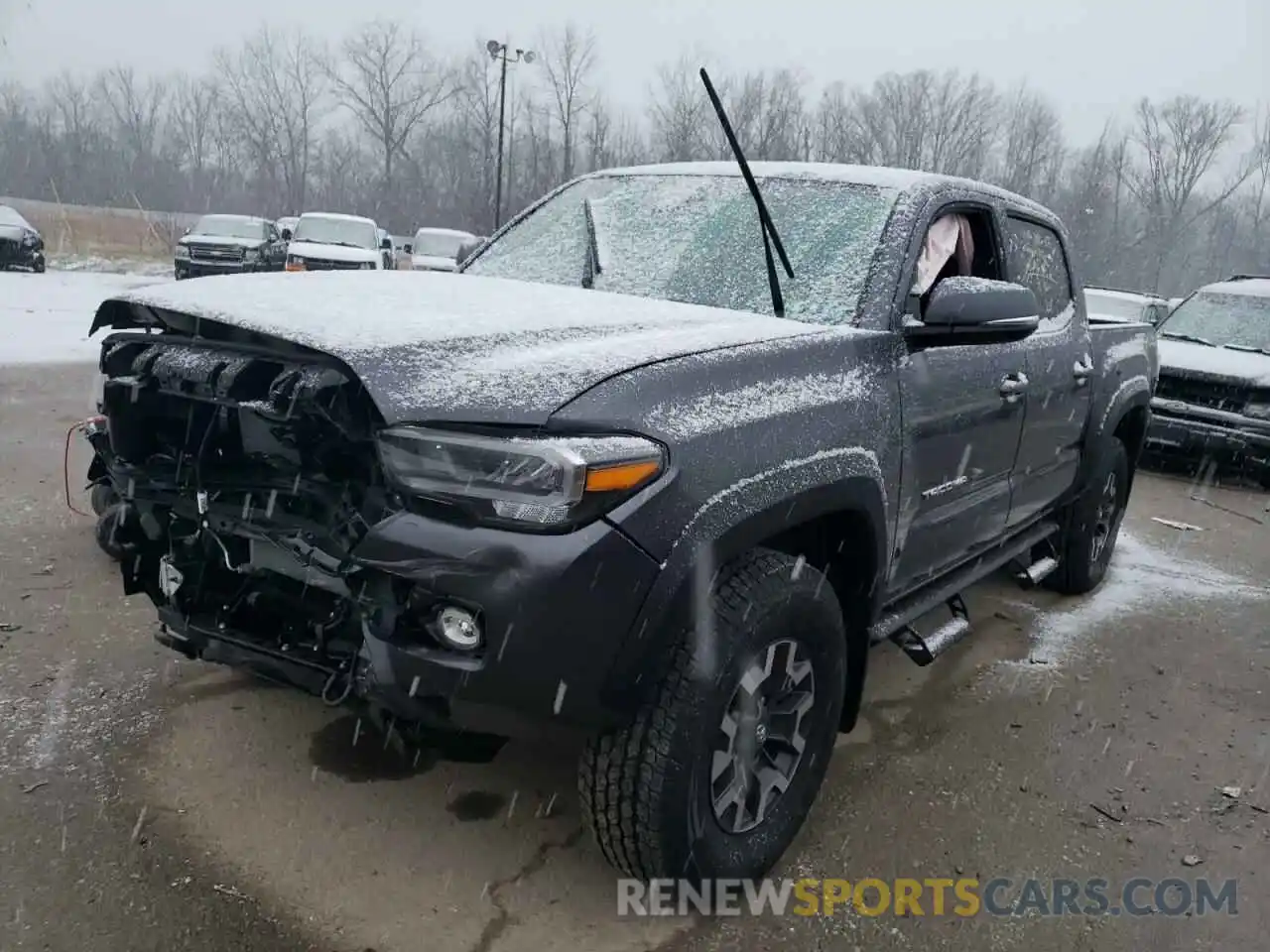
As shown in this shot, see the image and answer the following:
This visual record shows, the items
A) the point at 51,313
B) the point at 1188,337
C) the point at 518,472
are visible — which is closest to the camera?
the point at 518,472

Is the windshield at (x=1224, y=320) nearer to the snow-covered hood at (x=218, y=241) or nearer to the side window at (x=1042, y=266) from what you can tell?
the side window at (x=1042, y=266)

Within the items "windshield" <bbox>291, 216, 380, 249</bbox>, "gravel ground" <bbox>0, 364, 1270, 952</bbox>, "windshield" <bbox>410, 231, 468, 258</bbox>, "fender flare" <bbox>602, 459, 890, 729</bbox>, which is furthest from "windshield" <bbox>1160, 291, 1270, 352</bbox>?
"windshield" <bbox>410, 231, 468, 258</bbox>

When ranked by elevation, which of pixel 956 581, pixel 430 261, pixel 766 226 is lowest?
pixel 430 261

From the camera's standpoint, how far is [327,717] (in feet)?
11.2

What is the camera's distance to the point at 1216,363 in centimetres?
907

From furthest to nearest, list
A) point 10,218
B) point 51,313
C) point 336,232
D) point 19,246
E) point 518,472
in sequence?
1. point 10,218
2. point 19,246
3. point 336,232
4. point 51,313
5. point 518,472

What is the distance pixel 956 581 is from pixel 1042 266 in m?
1.53

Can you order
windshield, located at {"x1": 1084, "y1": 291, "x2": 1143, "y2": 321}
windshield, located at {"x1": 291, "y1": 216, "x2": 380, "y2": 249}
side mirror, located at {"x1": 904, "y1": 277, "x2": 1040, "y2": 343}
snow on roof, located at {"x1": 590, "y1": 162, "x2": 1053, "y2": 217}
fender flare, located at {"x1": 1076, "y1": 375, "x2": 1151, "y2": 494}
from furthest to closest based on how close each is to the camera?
windshield, located at {"x1": 291, "y1": 216, "x2": 380, "y2": 249}
windshield, located at {"x1": 1084, "y1": 291, "x2": 1143, "y2": 321}
fender flare, located at {"x1": 1076, "y1": 375, "x2": 1151, "y2": 494}
snow on roof, located at {"x1": 590, "y1": 162, "x2": 1053, "y2": 217}
side mirror, located at {"x1": 904, "y1": 277, "x2": 1040, "y2": 343}

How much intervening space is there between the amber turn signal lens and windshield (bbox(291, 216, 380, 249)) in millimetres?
19312

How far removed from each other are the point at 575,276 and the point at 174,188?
63946 mm

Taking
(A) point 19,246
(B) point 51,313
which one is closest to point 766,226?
(B) point 51,313

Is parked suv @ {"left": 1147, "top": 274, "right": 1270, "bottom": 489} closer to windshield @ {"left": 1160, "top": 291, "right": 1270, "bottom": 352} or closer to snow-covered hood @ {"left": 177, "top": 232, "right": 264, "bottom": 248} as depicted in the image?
windshield @ {"left": 1160, "top": 291, "right": 1270, "bottom": 352}

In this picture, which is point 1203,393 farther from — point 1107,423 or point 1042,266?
point 1042,266

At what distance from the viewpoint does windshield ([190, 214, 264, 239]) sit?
21969 mm
